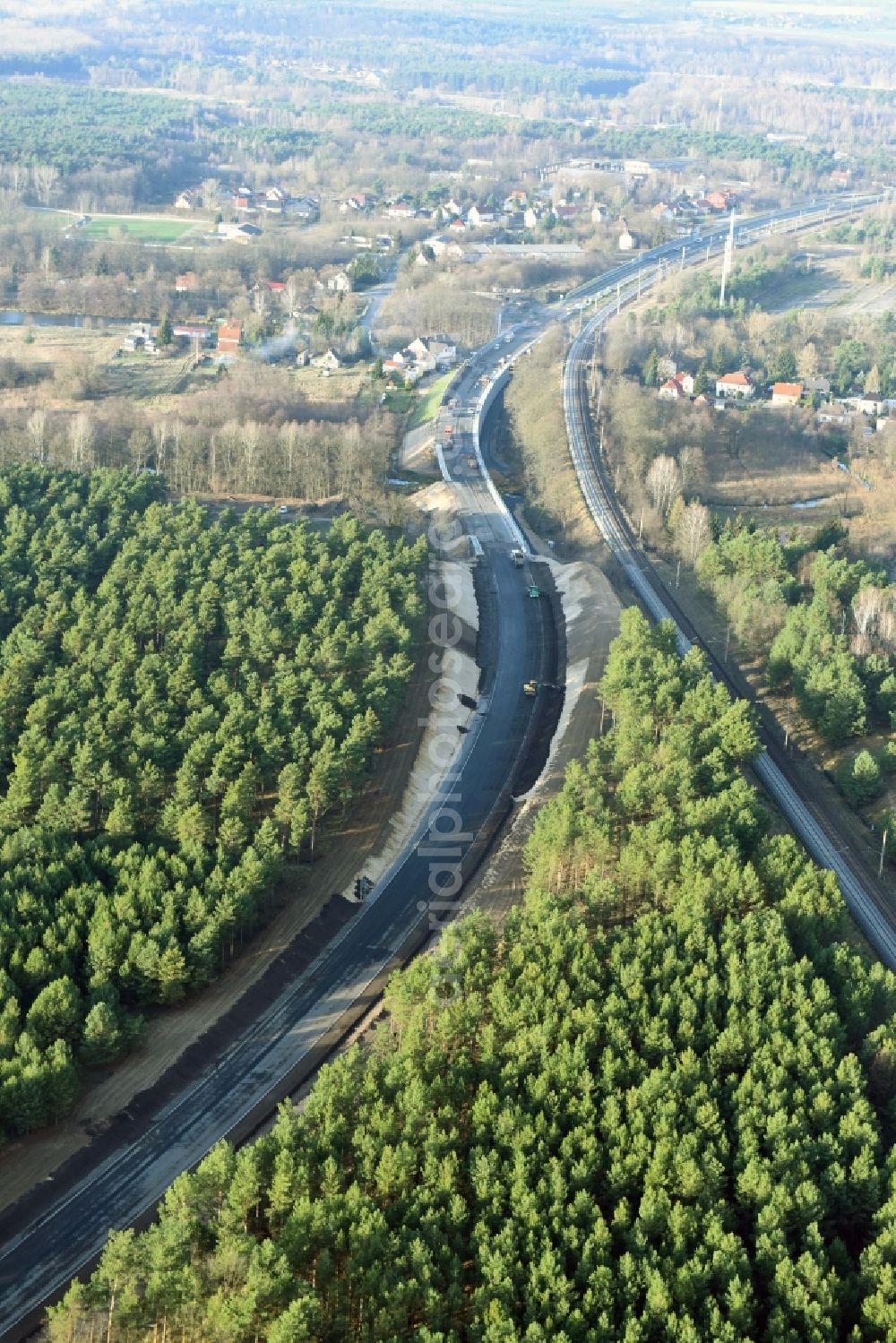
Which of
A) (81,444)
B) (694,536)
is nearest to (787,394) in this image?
(694,536)

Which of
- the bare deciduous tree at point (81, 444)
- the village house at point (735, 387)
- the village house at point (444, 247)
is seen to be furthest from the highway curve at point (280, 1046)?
the village house at point (444, 247)

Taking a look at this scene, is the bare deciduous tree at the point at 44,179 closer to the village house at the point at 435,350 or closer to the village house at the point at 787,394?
the village house at the point at 435,350

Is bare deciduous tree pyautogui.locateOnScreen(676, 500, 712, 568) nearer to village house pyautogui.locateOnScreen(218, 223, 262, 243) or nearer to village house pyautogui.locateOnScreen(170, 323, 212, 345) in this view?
village house pyautogui.locateOnScreen(170, 323, 212, 345)

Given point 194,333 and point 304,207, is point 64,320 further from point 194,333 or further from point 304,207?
point 304,207

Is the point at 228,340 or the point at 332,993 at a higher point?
the point at 228,340

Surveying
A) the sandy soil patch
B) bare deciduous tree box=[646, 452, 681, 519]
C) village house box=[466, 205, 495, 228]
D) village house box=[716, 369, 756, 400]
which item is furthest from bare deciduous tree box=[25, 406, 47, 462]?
village house box=[466, 205, 495, 228]

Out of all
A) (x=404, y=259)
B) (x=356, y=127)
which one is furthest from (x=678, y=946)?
(x=356, y=127)
